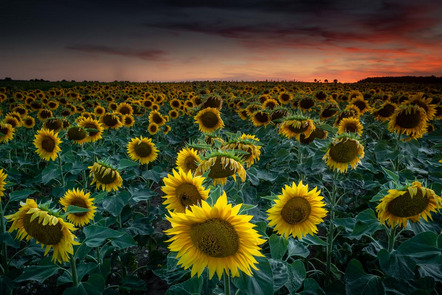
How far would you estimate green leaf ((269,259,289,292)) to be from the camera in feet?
5.41

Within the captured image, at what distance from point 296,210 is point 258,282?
715mm

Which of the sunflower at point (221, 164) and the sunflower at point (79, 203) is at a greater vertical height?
the sunflower at point (221, 164)

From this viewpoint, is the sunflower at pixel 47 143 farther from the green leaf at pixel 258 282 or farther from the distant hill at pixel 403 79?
the distant hill at pixel 403 79

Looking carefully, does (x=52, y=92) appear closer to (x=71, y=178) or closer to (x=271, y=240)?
(x=71, y=178)

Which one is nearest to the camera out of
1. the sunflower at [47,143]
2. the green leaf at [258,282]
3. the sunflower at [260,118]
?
the green leaf at [258,282]

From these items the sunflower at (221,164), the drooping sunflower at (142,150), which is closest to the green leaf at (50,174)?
the drooping sunflower at (142,150)

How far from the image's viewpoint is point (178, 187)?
2.05m

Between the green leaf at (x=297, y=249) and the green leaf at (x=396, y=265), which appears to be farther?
→ the green leaf at (x=297, y=249)

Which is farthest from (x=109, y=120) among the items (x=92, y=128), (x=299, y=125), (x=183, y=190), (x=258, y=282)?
(x=258, y=282)

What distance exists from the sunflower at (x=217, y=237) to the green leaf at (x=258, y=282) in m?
0.14

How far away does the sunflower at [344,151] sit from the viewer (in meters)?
2.89

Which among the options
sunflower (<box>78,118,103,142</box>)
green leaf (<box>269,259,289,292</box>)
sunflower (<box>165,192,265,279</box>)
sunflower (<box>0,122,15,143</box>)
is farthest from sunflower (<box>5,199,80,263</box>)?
sunflower (<box>0,122,15,143</box>)

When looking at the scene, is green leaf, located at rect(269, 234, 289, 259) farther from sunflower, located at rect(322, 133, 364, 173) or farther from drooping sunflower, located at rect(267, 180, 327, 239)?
sunflower, located at rect(322, 133, 364, 173)

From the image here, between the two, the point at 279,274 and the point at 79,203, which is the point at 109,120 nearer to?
the point at 79,203
